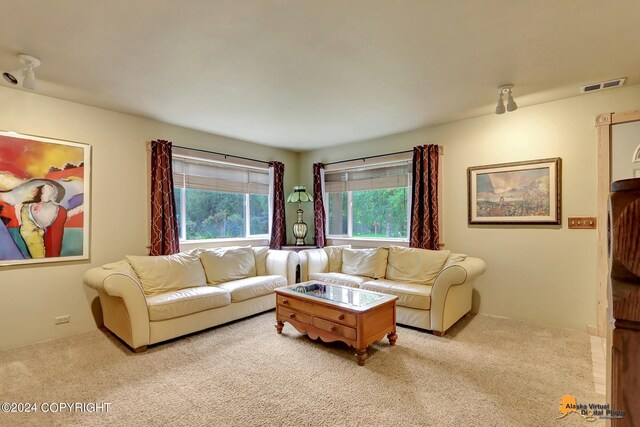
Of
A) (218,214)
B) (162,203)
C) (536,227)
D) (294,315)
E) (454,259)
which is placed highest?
(162,203)

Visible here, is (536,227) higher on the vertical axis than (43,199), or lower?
lower

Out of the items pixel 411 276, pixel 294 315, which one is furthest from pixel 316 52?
pixel 411 276

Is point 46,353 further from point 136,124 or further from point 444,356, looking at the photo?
point 444,356

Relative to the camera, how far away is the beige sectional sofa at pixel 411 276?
311 cm

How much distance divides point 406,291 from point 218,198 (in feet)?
9.87

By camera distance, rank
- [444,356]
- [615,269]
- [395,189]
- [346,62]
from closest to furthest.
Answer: [615,269]
[346,62]
[444,356]
[395,189]

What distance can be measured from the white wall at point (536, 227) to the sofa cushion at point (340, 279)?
1309 millimetres

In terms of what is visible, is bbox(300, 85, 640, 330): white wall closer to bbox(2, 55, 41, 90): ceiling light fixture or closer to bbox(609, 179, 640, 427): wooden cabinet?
bbox(609, 179, 640, 427): wooden cabinet

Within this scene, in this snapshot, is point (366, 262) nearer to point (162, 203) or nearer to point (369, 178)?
point (369, 178)

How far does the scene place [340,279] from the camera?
394cm

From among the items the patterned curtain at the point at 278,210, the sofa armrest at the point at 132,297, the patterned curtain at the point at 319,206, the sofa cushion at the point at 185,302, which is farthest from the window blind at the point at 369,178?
the sofa armrest at the point at 132,297

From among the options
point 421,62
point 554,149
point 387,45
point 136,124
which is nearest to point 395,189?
point 554,149

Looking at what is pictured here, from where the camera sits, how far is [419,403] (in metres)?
2.04

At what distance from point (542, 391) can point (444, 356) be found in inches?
28.1
